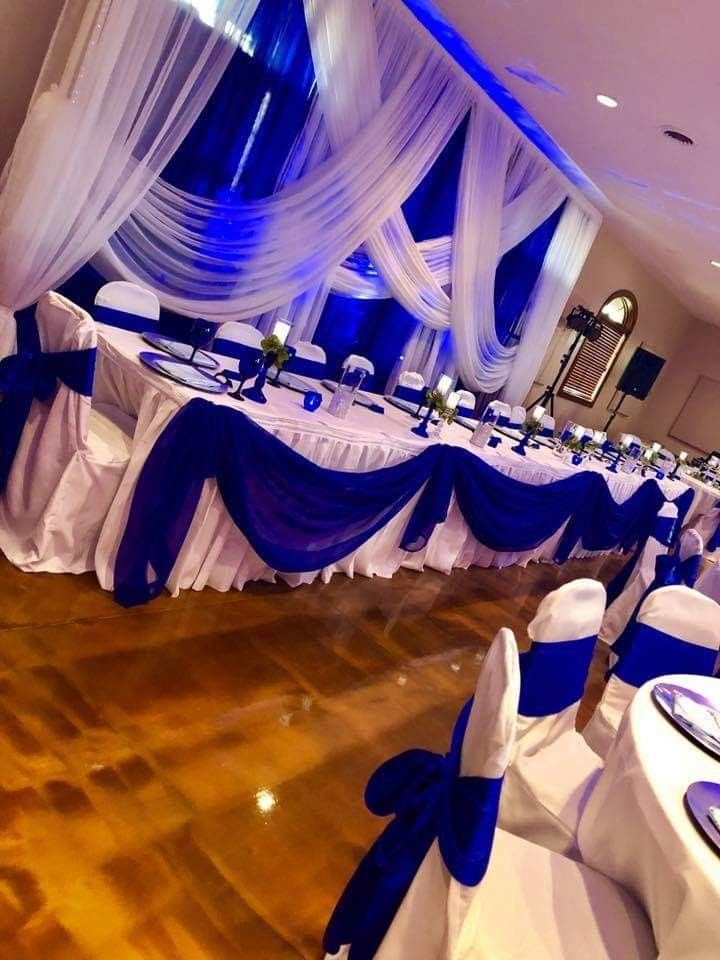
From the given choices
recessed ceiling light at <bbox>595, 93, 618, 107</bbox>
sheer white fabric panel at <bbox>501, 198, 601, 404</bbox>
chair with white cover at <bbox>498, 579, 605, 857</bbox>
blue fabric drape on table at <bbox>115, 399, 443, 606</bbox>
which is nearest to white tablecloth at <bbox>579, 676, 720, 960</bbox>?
chair with white cover at <bbox>498, 579, 605, 857</bbox>

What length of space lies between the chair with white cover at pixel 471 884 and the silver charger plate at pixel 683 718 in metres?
0.37

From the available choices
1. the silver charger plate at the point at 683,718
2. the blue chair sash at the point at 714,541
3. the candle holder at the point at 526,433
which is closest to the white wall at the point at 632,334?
the blue chair sash at the point at 714,541

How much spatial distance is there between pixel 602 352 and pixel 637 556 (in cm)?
572

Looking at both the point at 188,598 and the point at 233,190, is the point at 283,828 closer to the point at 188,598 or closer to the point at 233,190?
the point at 188,598

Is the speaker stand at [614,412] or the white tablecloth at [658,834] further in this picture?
the speaker stand at [614,412]

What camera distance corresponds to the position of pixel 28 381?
8.32ft

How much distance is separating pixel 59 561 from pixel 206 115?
7.95ft

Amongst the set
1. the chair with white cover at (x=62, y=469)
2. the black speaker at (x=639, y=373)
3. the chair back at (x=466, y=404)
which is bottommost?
the chair with white cover at (x=62, y=469)

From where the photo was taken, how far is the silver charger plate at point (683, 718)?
1.64 m

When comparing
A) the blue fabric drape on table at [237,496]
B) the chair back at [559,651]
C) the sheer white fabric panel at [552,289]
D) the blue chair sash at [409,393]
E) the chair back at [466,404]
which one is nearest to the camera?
the chair back at [559,651]

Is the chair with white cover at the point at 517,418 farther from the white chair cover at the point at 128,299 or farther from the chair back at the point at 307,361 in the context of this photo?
the white chair cover at the point at 128,299

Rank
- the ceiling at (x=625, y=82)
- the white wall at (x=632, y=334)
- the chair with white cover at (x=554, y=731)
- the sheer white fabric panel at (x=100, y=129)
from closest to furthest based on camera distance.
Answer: the chair with white cover at (x=554, y=731) < the sheer white fabric panel at (x=100, y=129) < the ceiling at (x=625, y=82) < the white wall at (x=632, y=334)

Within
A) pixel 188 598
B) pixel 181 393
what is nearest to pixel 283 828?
pixel 188 598

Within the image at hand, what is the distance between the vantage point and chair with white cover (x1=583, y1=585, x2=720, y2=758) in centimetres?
230
